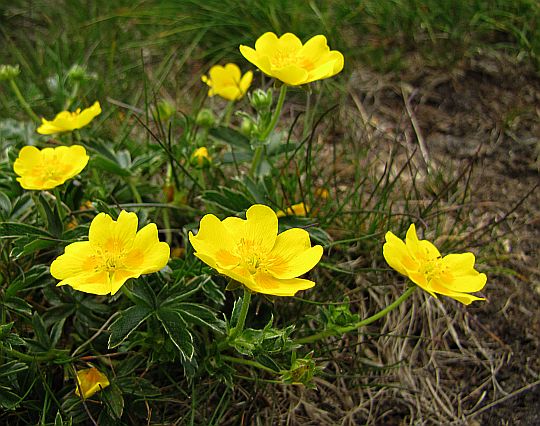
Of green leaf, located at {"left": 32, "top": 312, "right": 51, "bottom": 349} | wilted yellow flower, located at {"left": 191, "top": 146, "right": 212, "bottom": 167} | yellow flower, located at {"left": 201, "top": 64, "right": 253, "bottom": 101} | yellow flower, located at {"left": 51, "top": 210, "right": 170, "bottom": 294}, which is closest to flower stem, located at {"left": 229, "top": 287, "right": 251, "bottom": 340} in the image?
yellow flower, located at {"left": 51, "top": 210, "right": 170, "bottom": 294}

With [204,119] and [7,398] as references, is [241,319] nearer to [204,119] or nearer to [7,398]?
[7,398]

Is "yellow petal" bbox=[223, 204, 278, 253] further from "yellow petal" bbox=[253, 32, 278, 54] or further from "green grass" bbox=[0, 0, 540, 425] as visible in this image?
"yellow petal" bbox=[253, 32, 278, 54]

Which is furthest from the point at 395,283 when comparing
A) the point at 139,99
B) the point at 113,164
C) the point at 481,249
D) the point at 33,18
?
the point at 33,18

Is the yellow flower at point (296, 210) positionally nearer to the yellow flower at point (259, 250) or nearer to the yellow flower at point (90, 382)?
the yellow flower at point (259, 250)

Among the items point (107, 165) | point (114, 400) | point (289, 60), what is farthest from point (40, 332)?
point (289, 60)

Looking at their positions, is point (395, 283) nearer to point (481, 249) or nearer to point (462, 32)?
point (481, 249)

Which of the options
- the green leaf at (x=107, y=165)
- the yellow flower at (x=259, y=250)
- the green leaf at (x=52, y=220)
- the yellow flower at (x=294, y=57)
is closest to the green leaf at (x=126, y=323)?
the yellow flower at (x=259, y=250)
